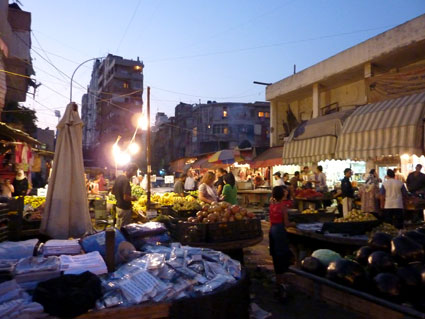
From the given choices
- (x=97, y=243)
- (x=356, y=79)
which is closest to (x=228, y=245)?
(x=97, y=243)

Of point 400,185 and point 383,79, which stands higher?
point 383,79

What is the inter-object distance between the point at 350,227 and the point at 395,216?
3.89 meters

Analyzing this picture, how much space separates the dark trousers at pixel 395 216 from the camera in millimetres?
9234

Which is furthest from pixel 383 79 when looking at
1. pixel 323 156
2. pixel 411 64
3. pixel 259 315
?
pixel 259 315

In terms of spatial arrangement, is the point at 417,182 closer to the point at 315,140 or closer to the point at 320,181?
the point at 315,140

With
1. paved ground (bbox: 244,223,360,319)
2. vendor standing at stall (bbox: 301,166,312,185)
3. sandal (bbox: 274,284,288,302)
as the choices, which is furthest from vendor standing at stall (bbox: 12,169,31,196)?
vendor standing at stall (bbox: 301,166,312,185)

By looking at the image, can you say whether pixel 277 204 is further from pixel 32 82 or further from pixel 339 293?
pixel 32 82

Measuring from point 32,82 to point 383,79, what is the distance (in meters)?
31.8

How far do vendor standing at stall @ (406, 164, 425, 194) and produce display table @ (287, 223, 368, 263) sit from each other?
626 centimetres

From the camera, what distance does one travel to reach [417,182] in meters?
11.4

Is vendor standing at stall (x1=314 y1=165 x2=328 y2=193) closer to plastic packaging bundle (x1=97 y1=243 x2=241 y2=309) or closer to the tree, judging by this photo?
plastic packaging bundle (x1=97 y1=243 x2=241 y2=309)

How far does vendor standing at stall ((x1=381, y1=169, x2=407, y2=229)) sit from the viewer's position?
912 cm

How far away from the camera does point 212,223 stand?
20.0 ft

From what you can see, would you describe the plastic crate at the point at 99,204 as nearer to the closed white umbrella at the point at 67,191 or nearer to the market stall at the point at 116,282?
the closed white umbrella at the point at 67,191
